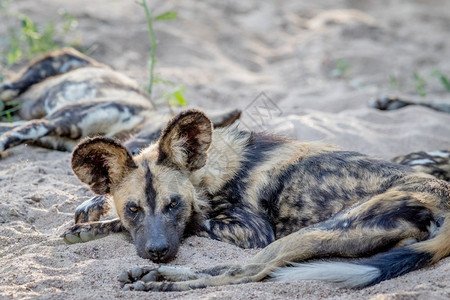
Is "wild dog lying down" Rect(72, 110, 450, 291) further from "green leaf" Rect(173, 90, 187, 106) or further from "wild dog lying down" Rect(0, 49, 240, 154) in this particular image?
"green leaf" Rect(173, 90, 187, 106)

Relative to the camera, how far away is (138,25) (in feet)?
23.7

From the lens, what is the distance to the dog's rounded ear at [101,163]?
2.81 m

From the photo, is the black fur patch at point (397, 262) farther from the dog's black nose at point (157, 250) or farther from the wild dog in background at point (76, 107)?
the wild dog in background at point (76, 107)

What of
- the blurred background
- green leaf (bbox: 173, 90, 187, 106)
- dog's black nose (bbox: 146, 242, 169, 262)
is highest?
dog's black nose (bbox: 146, 242, 169, 262)

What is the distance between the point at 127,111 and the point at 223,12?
13.0 feet

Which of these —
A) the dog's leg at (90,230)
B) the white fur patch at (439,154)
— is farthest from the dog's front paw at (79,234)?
the white fur patch at (439,154)

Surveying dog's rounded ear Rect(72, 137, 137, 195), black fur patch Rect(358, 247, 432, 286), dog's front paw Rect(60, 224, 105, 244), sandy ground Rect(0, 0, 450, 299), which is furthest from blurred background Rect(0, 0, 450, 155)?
black fur patch Rect(358, 247, 432, 286)

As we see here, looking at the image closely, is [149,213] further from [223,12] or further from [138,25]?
[223,12]

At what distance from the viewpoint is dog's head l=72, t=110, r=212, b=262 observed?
2.80 meters

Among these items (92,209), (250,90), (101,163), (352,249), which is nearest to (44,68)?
(250,90)

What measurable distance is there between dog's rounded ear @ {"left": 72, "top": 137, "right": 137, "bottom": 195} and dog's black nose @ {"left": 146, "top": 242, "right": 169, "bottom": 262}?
40 centimetres

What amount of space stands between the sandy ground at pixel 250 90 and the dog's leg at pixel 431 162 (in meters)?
0.37

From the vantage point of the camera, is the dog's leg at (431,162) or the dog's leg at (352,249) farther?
the dog's leg at (431,162)

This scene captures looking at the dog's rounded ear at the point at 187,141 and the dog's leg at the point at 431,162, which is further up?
the dog's rounded ear at the point at 187,141
